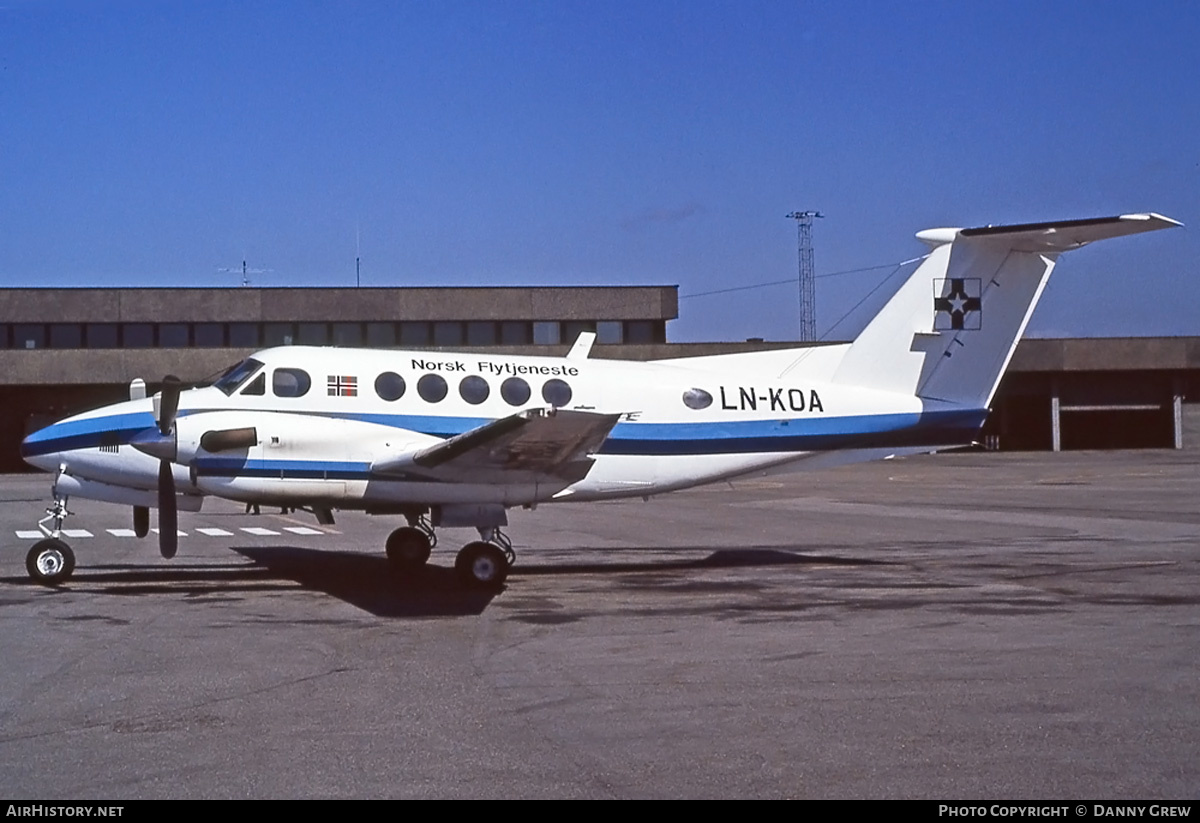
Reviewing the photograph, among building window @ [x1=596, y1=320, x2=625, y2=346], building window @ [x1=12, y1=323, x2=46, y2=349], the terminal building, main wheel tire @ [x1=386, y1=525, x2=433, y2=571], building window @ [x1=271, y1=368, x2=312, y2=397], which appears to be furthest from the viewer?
building window @ [x1=596, y1=320, x2=625, y2=346]

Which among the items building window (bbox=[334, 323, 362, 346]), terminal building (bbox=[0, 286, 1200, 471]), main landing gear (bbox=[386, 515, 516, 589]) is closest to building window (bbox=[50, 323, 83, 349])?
terminal building (bbox=[0, 286, 1200, 471])

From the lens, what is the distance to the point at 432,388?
52.9 ft

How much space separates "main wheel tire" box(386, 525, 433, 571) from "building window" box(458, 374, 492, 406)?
206cm

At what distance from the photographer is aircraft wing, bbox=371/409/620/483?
45.1 ft

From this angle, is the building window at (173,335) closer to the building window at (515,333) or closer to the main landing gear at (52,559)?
the building window at (515,333)

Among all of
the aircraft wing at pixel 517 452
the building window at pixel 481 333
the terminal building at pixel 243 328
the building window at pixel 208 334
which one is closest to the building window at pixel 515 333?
the terminal building at pixel 243 328

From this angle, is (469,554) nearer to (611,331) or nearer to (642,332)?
(611,331)

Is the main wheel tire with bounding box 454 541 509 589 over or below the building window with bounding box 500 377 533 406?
below

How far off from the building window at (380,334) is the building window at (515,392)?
136 feet

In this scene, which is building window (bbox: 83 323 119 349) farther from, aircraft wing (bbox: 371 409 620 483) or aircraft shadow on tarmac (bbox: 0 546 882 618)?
aircraft wing (bbox: 371 409 620 483)

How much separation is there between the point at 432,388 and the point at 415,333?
43.3m

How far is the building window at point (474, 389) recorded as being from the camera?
1623 cm

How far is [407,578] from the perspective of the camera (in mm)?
16547

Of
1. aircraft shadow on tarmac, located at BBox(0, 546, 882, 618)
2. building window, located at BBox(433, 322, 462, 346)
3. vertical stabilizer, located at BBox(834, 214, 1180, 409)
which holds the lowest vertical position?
aircraft shadow on tarmac, located at BBox(0, 546, 882, 618)
